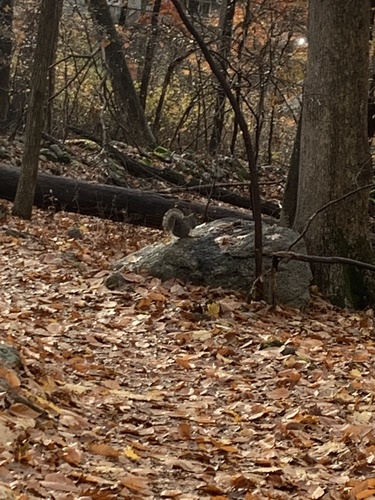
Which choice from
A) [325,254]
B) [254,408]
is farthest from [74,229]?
[254,408]

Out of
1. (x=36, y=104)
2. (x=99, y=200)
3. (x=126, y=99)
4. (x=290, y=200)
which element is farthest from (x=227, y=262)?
(x=126, y=99)

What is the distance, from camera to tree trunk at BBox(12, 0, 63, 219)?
35.4 feet

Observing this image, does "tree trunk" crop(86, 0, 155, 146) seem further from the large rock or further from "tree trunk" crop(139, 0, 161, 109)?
the large rock

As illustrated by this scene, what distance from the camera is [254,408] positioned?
558 centimetres

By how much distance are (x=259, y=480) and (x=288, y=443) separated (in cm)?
71

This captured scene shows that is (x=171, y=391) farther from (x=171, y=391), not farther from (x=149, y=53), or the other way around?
(x=149, y=53)

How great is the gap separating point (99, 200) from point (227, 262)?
12.1 feet

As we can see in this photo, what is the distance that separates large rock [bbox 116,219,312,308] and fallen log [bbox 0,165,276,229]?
2.76 meters

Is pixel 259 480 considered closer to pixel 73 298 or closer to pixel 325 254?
A: pixel 73 298

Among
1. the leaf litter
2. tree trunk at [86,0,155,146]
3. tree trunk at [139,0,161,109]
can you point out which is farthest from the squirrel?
tree trunk at [139,0,161,109]

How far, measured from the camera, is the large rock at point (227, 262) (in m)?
8.72

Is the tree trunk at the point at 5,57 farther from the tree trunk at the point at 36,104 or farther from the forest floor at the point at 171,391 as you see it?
the forest floor at the point at 171,391

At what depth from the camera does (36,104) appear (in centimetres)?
1119

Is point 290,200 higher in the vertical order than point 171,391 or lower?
higher
